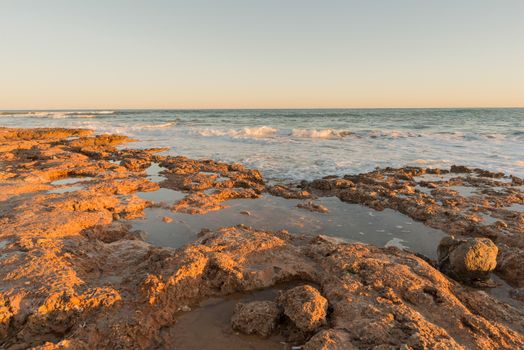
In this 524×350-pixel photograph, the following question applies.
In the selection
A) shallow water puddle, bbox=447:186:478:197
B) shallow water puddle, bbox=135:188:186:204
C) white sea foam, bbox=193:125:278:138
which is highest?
white sea foam, bbox=193:125:278:138

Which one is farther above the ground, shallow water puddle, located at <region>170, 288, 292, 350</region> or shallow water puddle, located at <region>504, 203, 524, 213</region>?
shallow water puddle, located at <region>504, 203, 524, 213</region>

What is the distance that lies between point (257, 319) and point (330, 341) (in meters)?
0.76

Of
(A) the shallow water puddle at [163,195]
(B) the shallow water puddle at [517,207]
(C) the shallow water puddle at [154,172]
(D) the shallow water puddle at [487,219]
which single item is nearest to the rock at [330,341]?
(D) the shallow water puddle at [487,219]

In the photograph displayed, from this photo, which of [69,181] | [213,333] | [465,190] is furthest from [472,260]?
[69,181]

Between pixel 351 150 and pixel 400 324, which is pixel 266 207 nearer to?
pixel 400 324

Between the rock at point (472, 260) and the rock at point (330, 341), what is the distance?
2.20 m

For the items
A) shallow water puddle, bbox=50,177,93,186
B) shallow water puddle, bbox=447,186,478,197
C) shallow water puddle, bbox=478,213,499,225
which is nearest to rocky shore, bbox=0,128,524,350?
shallow water puddle, bbox=478,213,499,225

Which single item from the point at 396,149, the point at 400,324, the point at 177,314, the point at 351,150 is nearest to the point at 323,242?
the point at 400,324

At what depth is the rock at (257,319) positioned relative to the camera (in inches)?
115

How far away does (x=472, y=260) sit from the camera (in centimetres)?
382

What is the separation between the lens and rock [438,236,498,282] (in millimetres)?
3814

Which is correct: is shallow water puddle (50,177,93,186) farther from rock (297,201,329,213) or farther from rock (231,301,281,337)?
rock (231,301,281,337)

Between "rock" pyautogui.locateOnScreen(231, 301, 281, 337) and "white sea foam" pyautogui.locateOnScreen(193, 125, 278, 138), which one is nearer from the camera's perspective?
"rock" pyautogui.locateOnScreen(231, 301, 281, 337)

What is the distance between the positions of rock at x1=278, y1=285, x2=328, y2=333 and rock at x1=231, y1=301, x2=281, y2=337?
13cm
